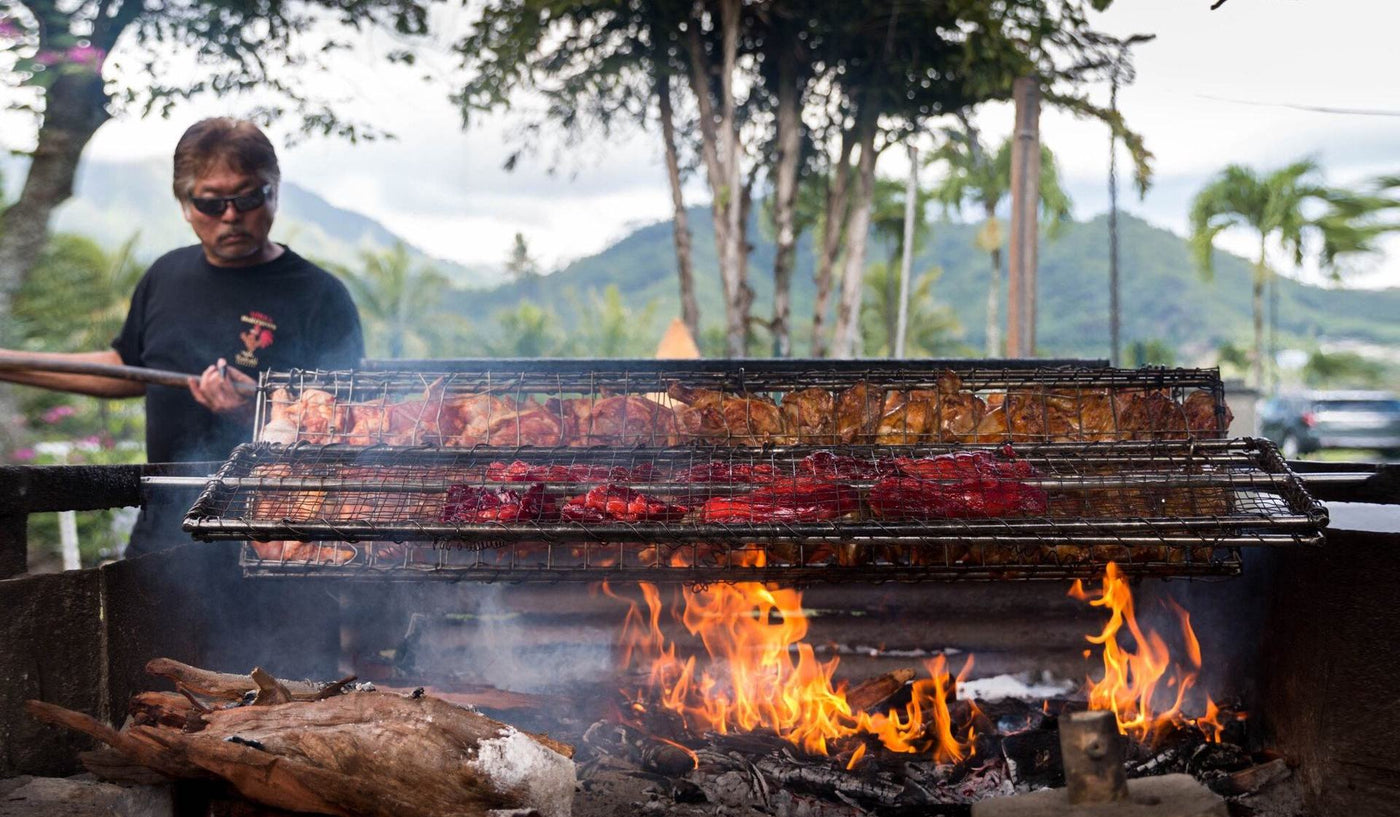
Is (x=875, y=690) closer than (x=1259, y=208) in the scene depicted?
Yes

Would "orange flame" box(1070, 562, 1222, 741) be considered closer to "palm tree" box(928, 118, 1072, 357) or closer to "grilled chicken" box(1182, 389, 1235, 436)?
"grilled chicken" box(1182, 389, 1235, 436)

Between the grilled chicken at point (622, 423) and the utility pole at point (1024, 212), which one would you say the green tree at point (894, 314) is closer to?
the utility pole at point (1024, 212)

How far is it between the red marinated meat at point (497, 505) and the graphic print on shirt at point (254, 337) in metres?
2.07

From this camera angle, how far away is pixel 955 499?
3188 mm

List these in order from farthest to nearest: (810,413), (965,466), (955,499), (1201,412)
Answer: (810,413)
(1201,412)
(965,466)
(955,499)

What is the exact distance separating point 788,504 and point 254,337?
125 inches

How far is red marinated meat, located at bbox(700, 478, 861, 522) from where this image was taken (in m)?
3.16

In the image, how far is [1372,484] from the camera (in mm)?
4266

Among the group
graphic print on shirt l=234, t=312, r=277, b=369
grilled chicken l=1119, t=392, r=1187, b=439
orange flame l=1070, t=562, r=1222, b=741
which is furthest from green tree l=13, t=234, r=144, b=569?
grilled chicken l=1119, t=392, r=1187, b=439

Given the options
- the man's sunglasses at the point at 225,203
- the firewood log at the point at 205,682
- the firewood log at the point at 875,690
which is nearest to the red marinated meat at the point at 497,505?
the firewood log at the point at 205,682

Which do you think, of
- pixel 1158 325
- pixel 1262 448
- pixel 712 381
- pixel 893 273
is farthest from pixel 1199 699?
pixel 1158 325

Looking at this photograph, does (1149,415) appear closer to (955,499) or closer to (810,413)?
(955,499)

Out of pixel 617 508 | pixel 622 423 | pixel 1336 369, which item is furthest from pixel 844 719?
pixel 1336 369

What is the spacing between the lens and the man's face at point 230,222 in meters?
4.61
